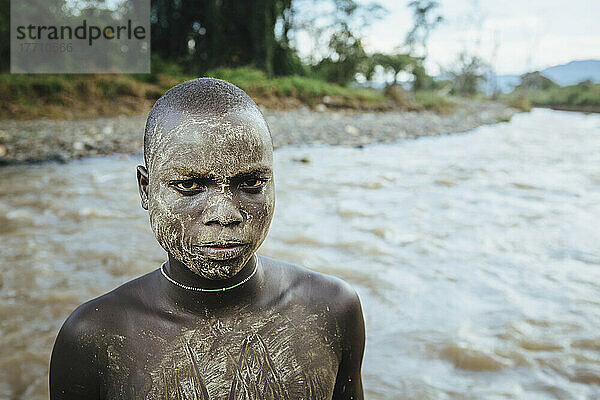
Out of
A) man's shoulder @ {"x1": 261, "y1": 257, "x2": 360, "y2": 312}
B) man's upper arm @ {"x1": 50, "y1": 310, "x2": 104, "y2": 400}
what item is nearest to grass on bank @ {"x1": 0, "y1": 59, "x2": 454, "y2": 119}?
man's upper arm @ {"x1": 50, "y1": 310, "x2": 104, "y2": 400}

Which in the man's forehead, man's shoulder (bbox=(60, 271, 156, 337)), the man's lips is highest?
the man's forehead

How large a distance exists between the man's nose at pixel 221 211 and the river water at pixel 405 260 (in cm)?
190

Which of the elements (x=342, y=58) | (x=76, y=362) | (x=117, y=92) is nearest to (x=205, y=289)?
(x=76, y=362)

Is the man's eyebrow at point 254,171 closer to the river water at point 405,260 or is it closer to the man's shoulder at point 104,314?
the man's shoulder at point 104,314

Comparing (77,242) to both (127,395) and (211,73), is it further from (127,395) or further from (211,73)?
(211,73)

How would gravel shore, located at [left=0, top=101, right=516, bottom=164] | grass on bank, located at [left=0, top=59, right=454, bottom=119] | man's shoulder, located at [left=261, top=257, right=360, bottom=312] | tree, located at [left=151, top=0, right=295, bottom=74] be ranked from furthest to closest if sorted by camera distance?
1. tree, located at [left=151, top=0, right=295, bottom=74]
2. grass on bank, located at [left=0, top=59, right=454, bottom=119]
3. gravel shore, located at [left=0, top=101, right=516, bottom=164]
4. man's shoulder, located at [left=261, top=257, right=360, bottom=312]

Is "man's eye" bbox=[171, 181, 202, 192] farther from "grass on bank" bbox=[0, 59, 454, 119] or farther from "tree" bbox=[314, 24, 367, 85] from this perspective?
"tree" bbox=[314, 24, 367, 85]

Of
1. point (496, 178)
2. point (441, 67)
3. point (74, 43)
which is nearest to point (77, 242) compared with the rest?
point (496, 178)

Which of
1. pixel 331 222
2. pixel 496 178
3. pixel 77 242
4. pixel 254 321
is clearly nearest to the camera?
pixel 254 321

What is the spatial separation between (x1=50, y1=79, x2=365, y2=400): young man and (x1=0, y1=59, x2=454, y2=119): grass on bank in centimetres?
1268

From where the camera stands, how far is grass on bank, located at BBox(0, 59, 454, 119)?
13375 mm

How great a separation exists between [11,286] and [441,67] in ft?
119

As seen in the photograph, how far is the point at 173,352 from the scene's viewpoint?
152cm

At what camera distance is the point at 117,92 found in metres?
14.8
